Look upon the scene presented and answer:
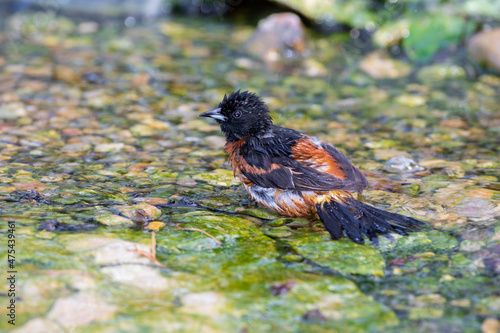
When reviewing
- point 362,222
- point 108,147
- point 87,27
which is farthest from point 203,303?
point 87,27

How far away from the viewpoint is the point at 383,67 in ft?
30.3

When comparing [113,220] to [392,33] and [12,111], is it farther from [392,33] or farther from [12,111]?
[392,33]

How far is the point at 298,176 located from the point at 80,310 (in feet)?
6.85

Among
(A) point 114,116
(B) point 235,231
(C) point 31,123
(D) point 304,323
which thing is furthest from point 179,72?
(D) point 304,323

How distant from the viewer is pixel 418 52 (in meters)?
9.56

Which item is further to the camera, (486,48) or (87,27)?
(87,27)

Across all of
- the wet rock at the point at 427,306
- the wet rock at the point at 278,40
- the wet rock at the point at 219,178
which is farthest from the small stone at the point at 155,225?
the wet rock at the point at 278,40

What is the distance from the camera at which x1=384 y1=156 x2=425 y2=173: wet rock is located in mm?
5566

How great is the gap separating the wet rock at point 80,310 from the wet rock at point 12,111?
427 centimetres

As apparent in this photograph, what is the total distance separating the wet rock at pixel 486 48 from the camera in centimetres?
862

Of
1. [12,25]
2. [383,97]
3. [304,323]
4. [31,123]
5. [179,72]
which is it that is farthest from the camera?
[12,25]

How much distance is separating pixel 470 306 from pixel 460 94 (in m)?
5.57

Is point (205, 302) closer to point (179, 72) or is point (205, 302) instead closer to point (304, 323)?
point (304, 323)

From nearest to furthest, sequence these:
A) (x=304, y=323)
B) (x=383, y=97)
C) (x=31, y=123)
Answer: (x=304, y=323) < (x=31, y=123) < (x=383, y=97)
